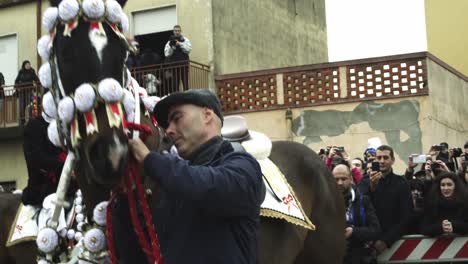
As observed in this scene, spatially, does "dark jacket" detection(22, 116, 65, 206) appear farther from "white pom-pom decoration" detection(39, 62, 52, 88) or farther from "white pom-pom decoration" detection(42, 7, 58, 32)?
"white pom-pom decoration" detection(42, 7, 58, 32)

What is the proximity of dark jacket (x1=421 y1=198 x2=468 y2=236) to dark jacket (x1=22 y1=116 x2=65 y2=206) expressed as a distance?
411 centimetres

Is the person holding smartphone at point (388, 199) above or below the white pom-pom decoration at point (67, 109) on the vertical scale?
below

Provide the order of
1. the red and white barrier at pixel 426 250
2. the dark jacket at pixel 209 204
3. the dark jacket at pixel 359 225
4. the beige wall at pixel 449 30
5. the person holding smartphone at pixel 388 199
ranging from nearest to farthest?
the dark jacket at pixel 209 204 → the red and white barrier at pixel 426 250 → the dark jacket at pixel 359 225 → the person holding smartphone at pixel 388 199 → the beige wall at pixel 449 30

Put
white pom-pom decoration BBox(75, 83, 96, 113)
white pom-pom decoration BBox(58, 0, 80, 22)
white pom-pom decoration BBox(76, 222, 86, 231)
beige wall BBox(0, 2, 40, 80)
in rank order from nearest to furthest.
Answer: white pom-pom decoration BBox(75, 83, 96, 113), white pom-pom decoration BBox(58, 0, 80, 22), white pom-pom decoration BBox(76, 222, 86, 231), beige wall BBox(0, 2, 40, 80)

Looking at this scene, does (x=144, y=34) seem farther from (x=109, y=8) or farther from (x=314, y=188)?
(x=109, y=8)

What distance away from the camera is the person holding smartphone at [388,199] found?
8602mm

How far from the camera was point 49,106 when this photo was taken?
4387mm

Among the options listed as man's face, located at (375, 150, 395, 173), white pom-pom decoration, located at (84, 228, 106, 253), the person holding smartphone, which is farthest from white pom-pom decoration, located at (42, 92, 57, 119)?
man's face, located at (375, 150, 395, 173)

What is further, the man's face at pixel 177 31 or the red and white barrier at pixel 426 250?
the man's face at pixel 177 31

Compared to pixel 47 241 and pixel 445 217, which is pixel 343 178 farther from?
pixel 47 241

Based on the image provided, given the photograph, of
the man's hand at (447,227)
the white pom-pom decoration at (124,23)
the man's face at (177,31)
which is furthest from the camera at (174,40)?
the white pom-pom decoration at (124,23)

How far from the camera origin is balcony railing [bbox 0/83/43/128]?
2217cm

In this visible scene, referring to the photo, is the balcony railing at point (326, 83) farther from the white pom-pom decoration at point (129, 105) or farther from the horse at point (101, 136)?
the white pom-pom decoration at point (129, 105)

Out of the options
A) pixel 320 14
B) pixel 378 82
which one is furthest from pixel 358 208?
pixel 320 14
